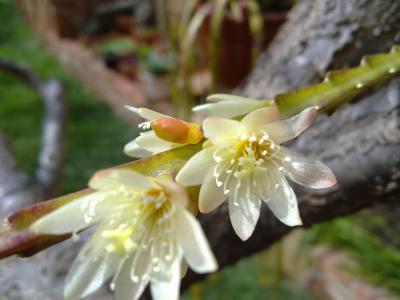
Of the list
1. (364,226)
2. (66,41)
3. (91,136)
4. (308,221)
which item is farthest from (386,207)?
(66,41)

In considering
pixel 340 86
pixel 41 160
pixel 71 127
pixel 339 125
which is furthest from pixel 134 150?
pixel 71 127

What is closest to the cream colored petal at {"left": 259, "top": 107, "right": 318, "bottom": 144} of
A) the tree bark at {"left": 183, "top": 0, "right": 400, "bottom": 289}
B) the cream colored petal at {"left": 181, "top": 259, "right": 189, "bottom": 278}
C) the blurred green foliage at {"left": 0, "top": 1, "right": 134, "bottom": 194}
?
the cream colored petal at {"left": 181, "top": 259, "right": 189, "bottom": 278}

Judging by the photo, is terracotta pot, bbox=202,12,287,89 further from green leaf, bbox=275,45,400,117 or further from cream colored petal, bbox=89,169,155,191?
cream colored petal, bbox=89,169,155,191

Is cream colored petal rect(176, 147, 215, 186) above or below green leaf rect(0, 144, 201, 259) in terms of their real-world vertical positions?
below

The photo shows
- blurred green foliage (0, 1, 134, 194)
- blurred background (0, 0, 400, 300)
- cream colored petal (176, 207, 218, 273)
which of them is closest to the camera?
cream colored petal (176, 207, 218, 273)

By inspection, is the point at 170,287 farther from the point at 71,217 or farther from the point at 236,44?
the point at 236,44

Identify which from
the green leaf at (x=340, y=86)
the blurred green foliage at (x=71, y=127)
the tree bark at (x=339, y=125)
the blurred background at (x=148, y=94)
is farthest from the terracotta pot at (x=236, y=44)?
the green leaf at (x=340, y=86)

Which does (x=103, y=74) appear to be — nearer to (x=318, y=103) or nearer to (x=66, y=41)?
(x=66, y=41)
